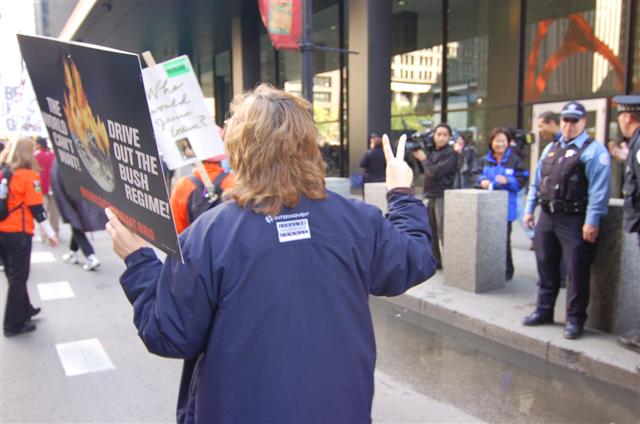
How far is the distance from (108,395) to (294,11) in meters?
5.84

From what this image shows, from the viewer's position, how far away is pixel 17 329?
214 inches

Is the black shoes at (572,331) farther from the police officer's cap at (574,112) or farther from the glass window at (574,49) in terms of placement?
the glass window at (574,49)

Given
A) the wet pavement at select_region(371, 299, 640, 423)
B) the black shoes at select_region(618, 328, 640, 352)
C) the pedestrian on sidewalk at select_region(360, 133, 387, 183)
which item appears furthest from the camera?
the pedestrian on sidewalk at select_region(360, 133, 387, 183)

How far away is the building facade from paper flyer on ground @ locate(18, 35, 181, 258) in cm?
589

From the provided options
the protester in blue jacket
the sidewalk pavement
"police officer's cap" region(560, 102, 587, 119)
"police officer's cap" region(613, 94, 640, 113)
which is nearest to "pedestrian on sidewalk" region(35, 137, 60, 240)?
the sidewalk pavement

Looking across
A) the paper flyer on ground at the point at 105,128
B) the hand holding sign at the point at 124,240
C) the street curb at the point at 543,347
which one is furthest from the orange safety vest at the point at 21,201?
the hand holding sign at the point at 124,240

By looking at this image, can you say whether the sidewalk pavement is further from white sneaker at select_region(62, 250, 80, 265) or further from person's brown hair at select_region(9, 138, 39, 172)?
white sneaker at select_region(62, 250, 80, 265)

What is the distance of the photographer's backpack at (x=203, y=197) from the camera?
13.2ft

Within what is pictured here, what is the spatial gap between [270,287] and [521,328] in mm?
4002

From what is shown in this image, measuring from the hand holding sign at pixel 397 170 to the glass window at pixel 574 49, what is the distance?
402 inches

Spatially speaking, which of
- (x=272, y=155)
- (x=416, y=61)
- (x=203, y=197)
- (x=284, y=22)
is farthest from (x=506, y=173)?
(x=416, y=61)

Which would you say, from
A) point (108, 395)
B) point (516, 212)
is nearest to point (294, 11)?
point (516, 212)

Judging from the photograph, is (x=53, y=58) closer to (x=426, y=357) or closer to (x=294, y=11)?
(x=426, y=357)

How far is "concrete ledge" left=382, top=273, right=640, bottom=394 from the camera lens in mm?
4211
